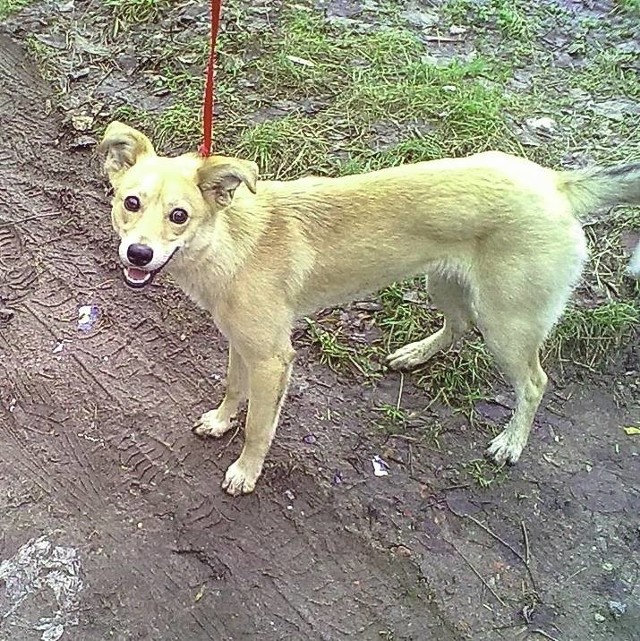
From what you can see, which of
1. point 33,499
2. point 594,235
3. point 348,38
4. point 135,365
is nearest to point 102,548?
point 33,499

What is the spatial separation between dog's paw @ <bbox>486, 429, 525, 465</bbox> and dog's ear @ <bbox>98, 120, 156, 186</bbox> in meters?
2.04

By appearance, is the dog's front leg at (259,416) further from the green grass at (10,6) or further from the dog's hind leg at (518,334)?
the green grass at (10,6)

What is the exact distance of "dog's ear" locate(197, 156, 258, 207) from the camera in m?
3.04

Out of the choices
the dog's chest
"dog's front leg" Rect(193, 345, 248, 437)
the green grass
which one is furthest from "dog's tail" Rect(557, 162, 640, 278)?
the green grass

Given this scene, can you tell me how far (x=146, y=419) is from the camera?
13.3 feet

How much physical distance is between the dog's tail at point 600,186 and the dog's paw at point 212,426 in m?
1.81

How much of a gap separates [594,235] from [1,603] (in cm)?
366

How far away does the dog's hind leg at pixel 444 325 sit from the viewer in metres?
Answer: 4.08

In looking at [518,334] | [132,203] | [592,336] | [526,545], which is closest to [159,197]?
[132,203]

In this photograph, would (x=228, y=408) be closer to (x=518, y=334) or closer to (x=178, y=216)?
(x=178, y=216)

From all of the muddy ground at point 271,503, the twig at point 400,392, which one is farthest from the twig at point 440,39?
the twig at point 400,392

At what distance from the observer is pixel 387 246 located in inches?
139

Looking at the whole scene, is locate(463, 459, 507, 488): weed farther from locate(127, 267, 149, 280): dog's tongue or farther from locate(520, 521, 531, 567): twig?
locate(127, 267, 149, 280): dog's tongue

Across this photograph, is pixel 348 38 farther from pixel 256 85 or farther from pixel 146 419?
pixel 146 419
